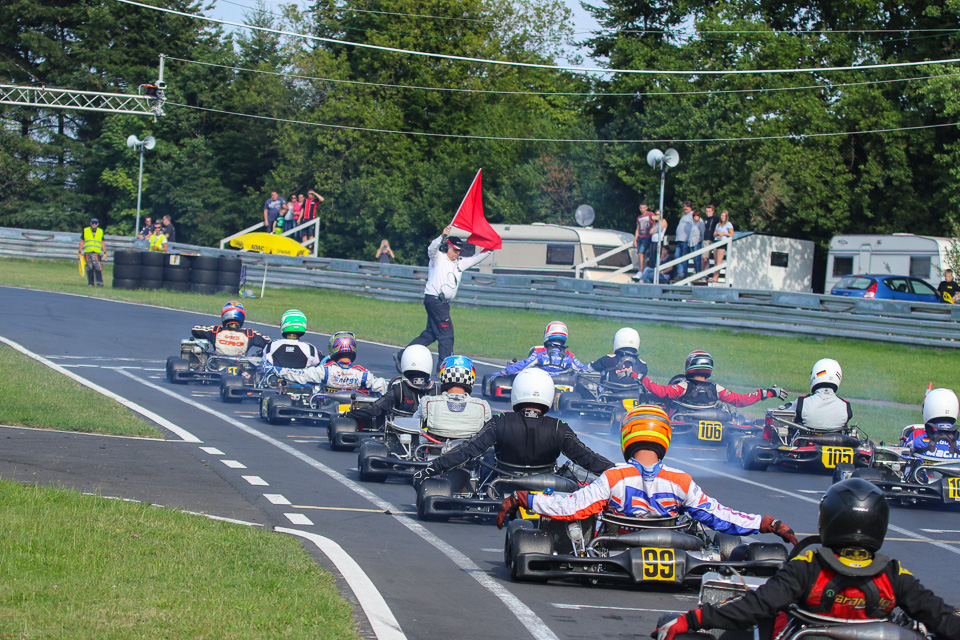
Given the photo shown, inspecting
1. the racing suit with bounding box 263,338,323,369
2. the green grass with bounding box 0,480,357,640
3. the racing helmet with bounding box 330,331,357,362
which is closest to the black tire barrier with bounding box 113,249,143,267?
the racing suit with bounding box 263,338,323,369

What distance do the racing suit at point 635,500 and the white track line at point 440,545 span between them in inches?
23.4

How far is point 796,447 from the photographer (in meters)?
12.8

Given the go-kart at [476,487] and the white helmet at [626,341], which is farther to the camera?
the white helmet at [626,341]

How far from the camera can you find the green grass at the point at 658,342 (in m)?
20.2

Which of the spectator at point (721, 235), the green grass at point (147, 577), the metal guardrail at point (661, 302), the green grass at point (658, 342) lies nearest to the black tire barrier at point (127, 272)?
the green grass at point (658, 342)

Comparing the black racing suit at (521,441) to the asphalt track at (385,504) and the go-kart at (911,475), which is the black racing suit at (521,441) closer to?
the asphalt track at (385,504)

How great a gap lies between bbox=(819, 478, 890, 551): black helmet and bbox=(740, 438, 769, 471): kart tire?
864cm

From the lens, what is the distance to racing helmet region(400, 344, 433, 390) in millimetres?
11625

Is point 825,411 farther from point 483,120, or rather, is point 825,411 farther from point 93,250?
point 483,120

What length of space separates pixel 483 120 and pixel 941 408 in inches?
1673

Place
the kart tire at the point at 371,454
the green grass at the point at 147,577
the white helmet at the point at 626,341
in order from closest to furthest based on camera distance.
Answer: the green grass at the point at 147,577
the kart tire at the point at 371,454
the white helmet at the point at 626,341

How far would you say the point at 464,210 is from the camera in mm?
18188

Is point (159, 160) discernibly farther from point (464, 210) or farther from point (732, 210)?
point (464, 210)

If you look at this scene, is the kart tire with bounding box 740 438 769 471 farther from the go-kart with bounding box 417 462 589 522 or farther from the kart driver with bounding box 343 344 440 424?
the go-kart with bounding box 417 462 589 522
